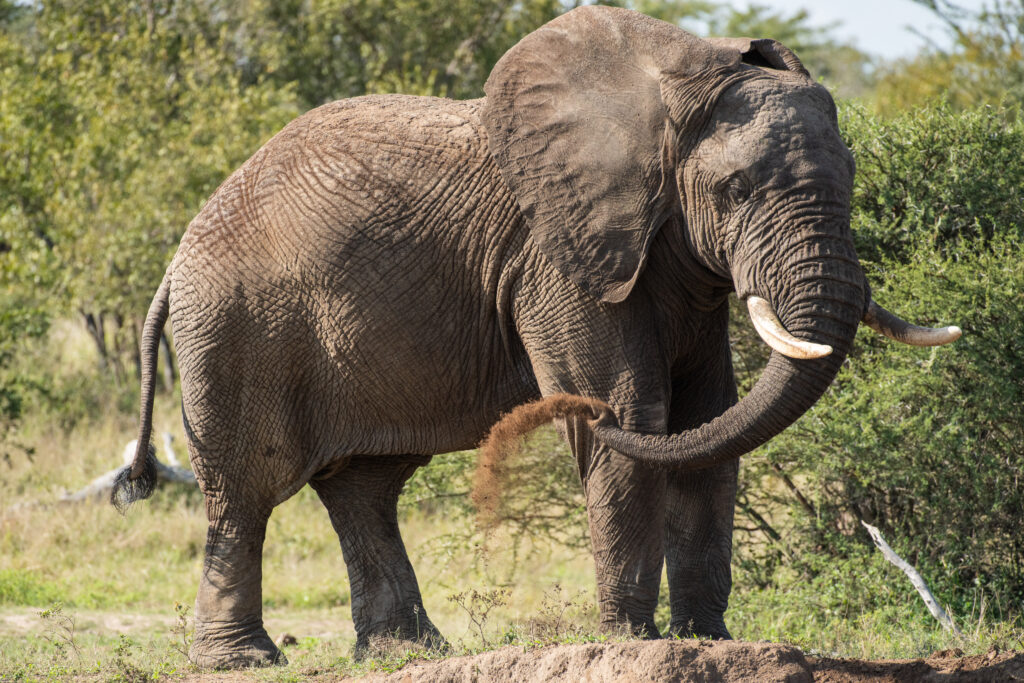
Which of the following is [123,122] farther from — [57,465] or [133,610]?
[133,610]

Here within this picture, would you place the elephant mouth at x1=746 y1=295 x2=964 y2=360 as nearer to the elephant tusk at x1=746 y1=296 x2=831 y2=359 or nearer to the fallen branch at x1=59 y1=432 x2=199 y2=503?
the elephant tusk at x1=746 y1=296 x2=831 y2=359

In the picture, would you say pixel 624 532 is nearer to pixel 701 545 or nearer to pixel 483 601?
pixel 701 545

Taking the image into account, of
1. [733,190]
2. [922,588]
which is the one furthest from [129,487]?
[922,588]

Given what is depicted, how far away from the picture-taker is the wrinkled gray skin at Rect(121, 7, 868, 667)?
16.7 ft

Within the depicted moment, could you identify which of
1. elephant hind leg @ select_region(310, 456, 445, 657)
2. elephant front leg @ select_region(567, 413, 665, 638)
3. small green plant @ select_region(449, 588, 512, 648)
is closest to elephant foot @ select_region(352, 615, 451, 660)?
elephant hind leg @ select_region(310, 456, 445, 657)

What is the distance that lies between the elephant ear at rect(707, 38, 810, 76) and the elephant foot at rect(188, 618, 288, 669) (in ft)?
12.5

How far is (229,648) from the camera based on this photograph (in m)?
6.73

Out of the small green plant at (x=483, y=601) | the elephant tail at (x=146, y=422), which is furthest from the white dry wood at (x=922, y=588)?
the elephant tail at (x=146, y=422)

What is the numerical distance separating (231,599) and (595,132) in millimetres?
3141

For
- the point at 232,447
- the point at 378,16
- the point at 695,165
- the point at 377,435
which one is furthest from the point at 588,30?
the point at 378,16

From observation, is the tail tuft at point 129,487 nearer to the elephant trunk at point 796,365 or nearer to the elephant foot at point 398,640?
the elephant foot at point 398,640

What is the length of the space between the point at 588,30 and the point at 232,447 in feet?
8.88

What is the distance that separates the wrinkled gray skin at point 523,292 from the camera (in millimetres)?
5090

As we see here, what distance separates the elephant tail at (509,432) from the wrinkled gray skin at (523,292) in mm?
136
